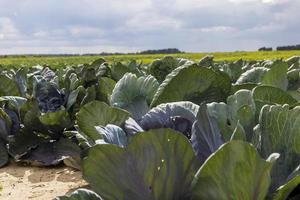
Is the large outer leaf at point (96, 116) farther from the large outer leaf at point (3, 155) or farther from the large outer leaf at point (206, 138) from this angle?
the large outer leaf at point (3, 155)

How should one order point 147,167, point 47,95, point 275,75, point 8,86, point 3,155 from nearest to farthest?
point 147,167
point 275,75
point 3,155
point 47,95
point 8,86

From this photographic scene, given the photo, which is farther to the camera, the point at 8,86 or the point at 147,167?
the point at 8,86


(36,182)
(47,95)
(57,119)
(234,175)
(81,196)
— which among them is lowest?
(36,182)

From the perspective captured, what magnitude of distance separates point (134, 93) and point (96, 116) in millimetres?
225

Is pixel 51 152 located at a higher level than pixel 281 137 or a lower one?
lower

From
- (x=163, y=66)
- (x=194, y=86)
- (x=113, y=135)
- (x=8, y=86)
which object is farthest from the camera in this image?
(x=8, y=86)

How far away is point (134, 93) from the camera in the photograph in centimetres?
259

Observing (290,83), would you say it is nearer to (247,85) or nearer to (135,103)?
(247,85)

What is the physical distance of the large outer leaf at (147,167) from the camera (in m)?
1.43

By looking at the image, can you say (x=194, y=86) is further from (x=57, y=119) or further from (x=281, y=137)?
(x=57, y=119)

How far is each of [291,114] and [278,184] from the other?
215 millimetres

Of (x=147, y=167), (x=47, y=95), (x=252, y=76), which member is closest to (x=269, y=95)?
(x=147, y=167)

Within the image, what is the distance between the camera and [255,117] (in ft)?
5.92

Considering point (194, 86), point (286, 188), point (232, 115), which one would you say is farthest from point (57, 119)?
point (286, 188)
